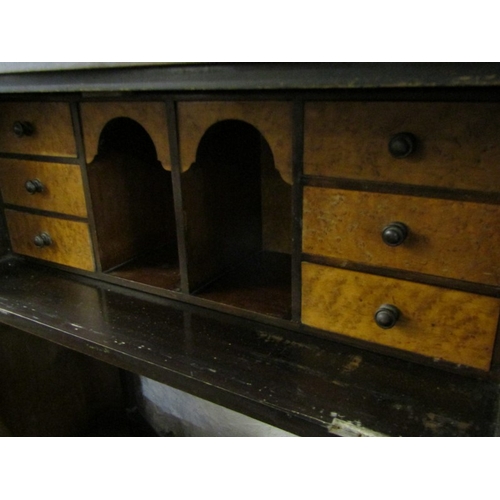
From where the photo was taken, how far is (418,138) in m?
0.69

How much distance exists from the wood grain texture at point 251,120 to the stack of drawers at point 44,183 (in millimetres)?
333

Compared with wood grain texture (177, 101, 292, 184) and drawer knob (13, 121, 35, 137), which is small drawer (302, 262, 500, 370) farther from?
drawer knob (13, 121, 35, 137)

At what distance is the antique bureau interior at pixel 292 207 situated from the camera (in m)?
0.69

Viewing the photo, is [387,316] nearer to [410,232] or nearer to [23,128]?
[410,232]

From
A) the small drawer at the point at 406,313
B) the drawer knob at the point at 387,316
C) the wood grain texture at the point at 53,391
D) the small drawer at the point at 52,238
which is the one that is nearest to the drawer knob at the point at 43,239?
the small drawer at the point at 52,238

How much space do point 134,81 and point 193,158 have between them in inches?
7.3

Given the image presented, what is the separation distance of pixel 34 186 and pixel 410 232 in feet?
2.99

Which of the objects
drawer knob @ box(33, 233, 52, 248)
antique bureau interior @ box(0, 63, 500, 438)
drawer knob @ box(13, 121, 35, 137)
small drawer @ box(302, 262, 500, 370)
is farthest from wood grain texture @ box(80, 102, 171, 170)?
small drawer @ box(302, 262, 500, 370)

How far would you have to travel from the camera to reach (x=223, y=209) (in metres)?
1.11

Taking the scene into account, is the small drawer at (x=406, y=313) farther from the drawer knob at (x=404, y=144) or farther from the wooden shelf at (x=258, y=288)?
the drawer knob at (x=404, y=144)

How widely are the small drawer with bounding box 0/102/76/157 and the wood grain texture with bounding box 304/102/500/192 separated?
607mm

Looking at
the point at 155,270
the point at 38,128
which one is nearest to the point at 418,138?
the point at 155,270

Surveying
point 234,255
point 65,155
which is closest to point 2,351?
point 65,155

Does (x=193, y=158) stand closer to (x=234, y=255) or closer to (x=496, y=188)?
(x=234, y=255)
